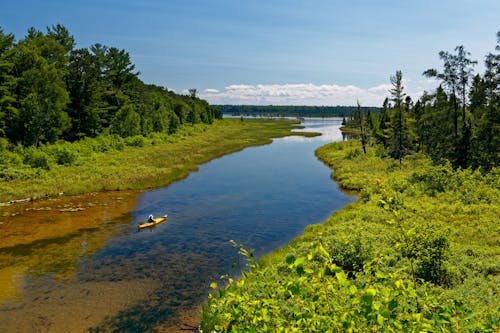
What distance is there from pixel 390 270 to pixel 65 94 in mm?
51350

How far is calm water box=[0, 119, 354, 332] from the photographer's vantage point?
16.2 meters

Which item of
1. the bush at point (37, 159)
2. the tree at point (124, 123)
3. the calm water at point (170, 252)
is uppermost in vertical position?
the tree at point (124, 123)

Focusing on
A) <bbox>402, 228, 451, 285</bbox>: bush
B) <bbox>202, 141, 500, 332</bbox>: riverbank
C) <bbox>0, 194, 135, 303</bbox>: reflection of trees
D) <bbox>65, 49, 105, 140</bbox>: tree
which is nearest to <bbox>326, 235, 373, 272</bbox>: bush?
<bbox>202, 141, 500, 332</bbox>: riverbank

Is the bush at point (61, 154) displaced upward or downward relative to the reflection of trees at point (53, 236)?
upward

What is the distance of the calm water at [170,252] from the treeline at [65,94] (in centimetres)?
2306

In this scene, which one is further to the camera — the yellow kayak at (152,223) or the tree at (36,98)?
the tree at (36,98)

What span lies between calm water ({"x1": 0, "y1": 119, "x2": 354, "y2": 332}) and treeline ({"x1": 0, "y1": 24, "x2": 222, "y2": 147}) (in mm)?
23061

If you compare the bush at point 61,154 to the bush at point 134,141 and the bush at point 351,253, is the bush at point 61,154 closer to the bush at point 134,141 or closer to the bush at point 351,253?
the bush at point 134,141

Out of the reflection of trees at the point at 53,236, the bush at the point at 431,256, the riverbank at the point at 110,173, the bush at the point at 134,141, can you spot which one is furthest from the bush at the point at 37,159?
the bush at the point at 431,256

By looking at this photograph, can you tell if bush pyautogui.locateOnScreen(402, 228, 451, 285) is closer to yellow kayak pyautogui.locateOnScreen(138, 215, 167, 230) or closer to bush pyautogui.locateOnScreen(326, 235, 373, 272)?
bush pyautogui.locateOnScreen(326, 235, 373, 272)

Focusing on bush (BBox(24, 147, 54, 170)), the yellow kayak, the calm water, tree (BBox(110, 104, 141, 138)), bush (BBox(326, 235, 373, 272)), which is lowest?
the calm water

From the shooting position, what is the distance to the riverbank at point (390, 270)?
4.24 metres

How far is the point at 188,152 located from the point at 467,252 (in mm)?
56320

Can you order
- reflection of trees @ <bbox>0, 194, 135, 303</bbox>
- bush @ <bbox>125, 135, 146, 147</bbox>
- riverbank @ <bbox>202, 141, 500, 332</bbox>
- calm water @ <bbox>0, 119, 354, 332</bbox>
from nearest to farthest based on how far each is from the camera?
riverbank @ <bbox>202, 141, 500, 332</bbox>, calm water @ <bbox>0, 119, 354, 332</bbox>, reflection of trees @ <bbox>0, 194, 135, 303</bbox>, bush @ <bbox>125, 135, 146, 147</bbox>
